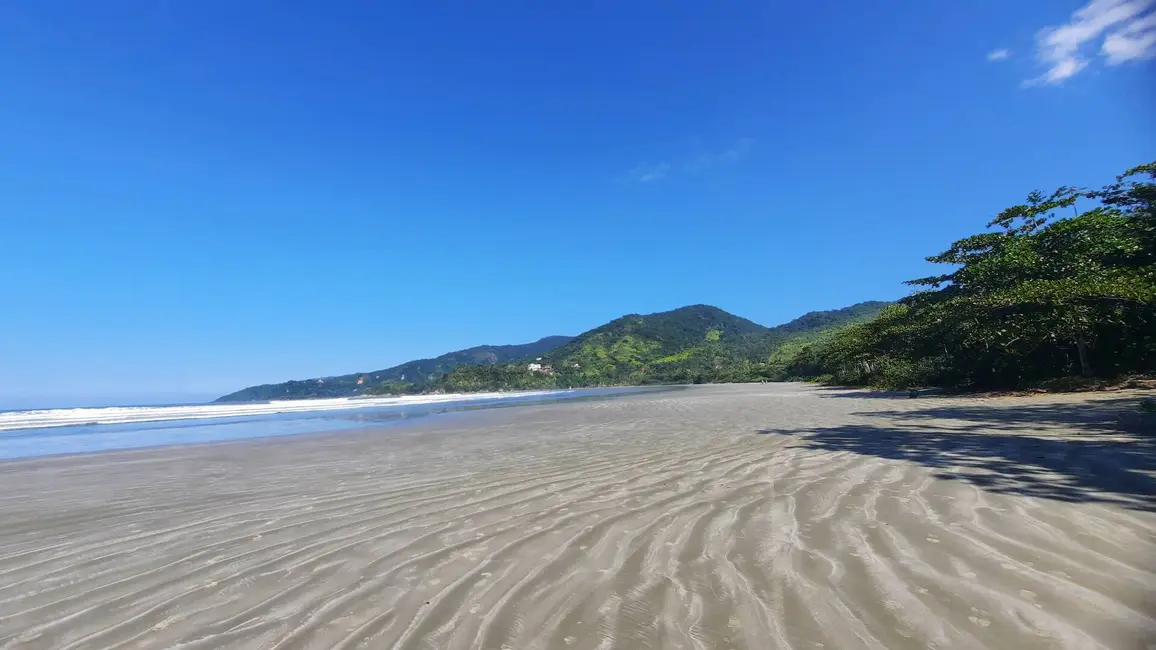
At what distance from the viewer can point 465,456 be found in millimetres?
10266

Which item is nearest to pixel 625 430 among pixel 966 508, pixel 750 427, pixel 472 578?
pixel 750 427

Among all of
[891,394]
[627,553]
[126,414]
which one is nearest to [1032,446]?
[627,553]

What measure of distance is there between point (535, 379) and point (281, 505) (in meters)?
115

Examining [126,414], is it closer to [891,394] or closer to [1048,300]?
[891,394]

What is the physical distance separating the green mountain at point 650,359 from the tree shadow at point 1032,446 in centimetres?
6819

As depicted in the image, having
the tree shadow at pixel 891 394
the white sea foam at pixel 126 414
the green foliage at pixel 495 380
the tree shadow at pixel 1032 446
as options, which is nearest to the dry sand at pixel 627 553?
the tree shadow at pixel 1032 446

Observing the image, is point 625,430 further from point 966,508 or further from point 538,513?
point 966,508

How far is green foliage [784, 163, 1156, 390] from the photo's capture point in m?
15.9

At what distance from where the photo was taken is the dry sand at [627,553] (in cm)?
280

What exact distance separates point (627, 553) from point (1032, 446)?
22.8 feet

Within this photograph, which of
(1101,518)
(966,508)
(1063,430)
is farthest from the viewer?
(1063,430)

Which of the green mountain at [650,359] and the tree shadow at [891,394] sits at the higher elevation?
the green mountain at [650,359]

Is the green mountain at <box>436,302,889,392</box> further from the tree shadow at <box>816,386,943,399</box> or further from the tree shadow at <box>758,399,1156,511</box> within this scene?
the tree shadow at <box>758,399,1156,511</box>

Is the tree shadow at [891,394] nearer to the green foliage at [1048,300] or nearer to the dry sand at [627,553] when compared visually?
the green foliage at [1048,300]
